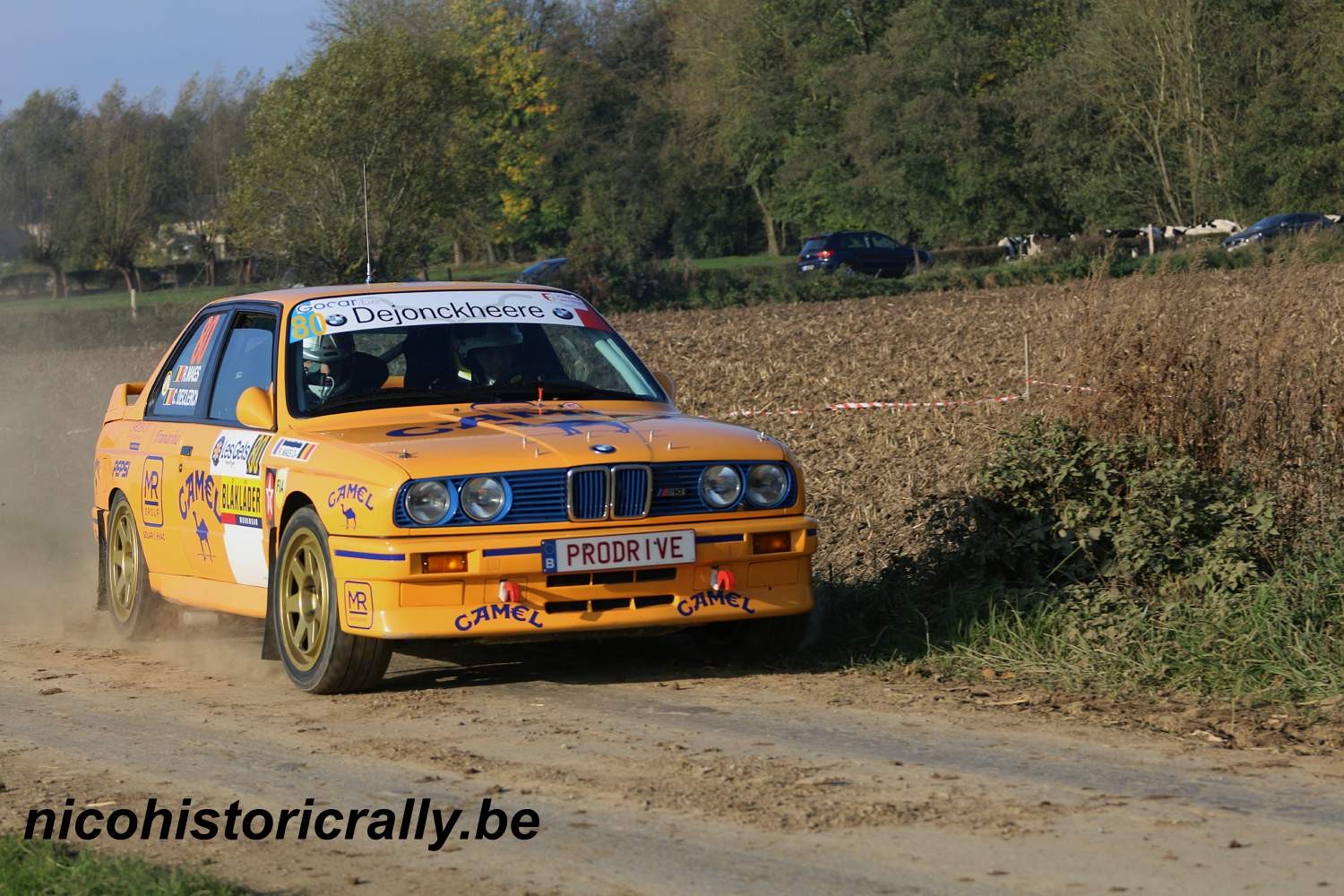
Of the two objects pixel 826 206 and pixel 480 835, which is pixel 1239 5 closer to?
pixel 826 206


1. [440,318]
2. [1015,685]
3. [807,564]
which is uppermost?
[440,318]

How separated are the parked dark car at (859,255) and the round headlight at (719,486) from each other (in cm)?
4651

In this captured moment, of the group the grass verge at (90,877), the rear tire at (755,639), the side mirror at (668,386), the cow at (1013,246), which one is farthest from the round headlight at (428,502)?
the cow at (1013,246)

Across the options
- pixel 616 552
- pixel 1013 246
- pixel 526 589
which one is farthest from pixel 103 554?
pixel 1013 246

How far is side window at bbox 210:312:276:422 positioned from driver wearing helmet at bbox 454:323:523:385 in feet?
2.86

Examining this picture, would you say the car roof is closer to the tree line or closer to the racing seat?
the racing seat

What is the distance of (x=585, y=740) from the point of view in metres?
6.30

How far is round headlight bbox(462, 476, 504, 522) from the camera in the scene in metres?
7.00

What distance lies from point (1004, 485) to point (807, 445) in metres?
4.60

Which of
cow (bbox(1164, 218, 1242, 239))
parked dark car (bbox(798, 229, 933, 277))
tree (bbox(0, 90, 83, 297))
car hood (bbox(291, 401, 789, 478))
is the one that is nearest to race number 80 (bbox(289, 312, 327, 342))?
car hood (bbox(291, 401, 789, 478))

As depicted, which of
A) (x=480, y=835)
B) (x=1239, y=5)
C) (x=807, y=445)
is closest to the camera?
(x=480, y=835)

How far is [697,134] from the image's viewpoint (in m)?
81.1

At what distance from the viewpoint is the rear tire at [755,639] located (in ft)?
25.5


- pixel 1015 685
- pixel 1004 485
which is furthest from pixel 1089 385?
pixel 1015 685
